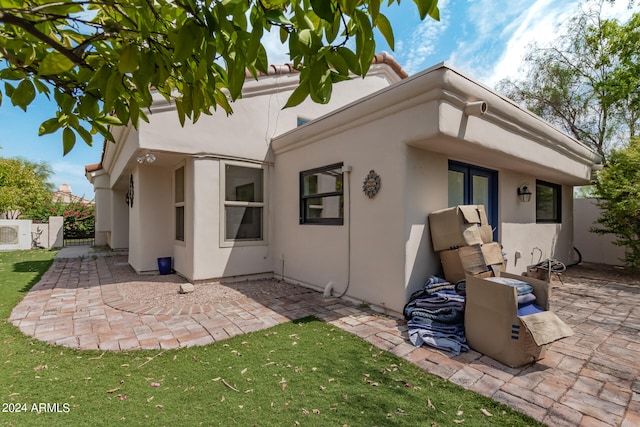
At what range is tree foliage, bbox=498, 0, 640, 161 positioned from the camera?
458 inches

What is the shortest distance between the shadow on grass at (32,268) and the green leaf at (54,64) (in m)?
6.58

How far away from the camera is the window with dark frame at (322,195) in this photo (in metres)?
5.36

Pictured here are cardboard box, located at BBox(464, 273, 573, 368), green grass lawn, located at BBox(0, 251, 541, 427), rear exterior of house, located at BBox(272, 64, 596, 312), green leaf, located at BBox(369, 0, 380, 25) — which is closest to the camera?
green leaf, located at BBox(369, 0, 380, 25)

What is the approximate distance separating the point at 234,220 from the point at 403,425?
5155mm

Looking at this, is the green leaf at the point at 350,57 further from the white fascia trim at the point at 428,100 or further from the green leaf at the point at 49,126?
the white fascia trim at the point at 428,100

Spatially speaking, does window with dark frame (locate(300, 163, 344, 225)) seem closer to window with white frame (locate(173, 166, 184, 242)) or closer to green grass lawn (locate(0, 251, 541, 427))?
green grass lawn (locate(0, 251, 541, 427))

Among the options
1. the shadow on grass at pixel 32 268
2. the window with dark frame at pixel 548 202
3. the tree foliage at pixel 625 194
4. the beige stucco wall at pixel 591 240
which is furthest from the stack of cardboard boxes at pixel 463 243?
the beige stucco wall at pixel 591 240

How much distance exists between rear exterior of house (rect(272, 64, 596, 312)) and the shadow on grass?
5.04 meters

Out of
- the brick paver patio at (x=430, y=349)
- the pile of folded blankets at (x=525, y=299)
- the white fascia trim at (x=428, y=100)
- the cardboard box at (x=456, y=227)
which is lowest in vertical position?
the brick paver patio at (x=430, y=349)

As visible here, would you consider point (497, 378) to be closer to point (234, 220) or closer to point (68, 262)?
point (234, 220)

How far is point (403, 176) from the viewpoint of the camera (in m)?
4.14

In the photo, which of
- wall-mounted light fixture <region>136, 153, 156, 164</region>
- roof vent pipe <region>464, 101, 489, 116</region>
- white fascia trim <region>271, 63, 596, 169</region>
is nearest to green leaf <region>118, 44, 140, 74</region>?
white fascia trim <region>271, 63, 596, 169</region>

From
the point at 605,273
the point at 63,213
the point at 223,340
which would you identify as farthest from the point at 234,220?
the point at 63,213

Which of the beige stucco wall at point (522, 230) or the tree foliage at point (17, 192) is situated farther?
the tree foliage at point (17, 192)
